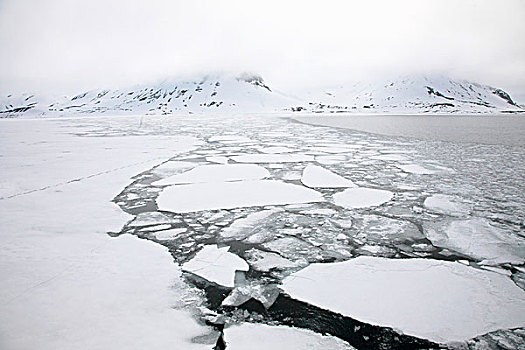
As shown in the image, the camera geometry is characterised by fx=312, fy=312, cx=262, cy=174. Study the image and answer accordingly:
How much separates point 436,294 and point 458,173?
11.6 ft

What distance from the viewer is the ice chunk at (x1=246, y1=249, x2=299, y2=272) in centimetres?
193

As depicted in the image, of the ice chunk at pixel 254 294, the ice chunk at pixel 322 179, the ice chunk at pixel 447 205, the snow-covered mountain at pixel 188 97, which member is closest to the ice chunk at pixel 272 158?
the ice chunk at pixel 322 179

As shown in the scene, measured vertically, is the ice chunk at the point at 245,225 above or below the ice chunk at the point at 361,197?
below

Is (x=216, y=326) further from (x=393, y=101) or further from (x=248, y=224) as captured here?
(x=393, y=101)

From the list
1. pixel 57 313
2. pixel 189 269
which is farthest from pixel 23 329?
pixel 189 269

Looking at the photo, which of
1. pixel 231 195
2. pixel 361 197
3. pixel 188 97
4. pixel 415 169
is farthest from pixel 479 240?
pixel 188 97

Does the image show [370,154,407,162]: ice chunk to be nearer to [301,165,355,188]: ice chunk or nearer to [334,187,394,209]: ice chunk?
[301,165,355,188]: ice chunk

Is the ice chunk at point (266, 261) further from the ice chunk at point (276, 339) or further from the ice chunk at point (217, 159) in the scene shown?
the ice chunk at point (217, 159)

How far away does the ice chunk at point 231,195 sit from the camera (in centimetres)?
309

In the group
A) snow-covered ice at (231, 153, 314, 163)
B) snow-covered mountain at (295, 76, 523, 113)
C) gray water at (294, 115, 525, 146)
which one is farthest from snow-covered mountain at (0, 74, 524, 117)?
snow-covered ice at (231, 153, 314, 163)

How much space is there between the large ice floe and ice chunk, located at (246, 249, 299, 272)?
13 cm

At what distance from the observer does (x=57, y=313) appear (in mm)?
1437

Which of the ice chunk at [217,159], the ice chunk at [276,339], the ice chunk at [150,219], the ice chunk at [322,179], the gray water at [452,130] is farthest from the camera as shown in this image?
the gray water at [452,130]

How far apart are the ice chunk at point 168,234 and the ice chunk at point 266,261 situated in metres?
0.63
